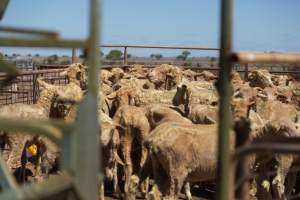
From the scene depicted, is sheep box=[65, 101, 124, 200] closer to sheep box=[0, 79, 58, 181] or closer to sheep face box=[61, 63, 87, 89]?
sheep box=[0, 79, 58, 181]

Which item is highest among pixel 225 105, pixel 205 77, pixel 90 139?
pixel 205 77

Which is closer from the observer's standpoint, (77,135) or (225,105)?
(77,135)

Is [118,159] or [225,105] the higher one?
[225,105]

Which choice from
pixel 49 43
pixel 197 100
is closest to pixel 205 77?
pixel 197 100

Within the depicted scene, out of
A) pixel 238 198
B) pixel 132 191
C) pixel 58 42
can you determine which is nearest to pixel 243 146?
pixel 238 198

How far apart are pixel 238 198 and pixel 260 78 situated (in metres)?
12.1

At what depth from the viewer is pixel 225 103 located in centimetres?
176

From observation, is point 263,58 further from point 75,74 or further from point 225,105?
point 75,74

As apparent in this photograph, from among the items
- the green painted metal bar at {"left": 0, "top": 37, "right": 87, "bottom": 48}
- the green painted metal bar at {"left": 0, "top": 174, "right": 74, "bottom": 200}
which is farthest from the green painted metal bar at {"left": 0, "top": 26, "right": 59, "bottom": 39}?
the green painted metal bar at {"left": 0, "top": 174, "right": 74, "bottom": 200}

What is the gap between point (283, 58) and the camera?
1.98 meters

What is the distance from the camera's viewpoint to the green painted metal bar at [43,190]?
4.95 feet

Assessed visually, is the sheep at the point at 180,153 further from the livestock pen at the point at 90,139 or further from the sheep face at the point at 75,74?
the livestock pen at the point at 90,139

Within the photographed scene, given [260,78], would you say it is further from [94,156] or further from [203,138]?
[94,156]

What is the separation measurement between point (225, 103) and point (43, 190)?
64cm
